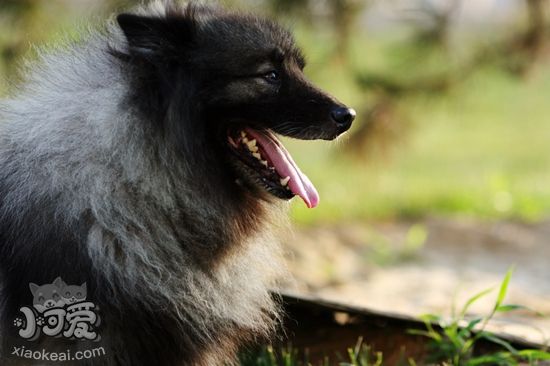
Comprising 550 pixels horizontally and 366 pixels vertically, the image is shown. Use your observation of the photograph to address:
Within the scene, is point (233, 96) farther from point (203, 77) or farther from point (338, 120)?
point (338, 120)

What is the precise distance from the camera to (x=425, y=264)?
20.2ft

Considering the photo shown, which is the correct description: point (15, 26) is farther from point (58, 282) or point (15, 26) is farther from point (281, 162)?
point (58, 282)

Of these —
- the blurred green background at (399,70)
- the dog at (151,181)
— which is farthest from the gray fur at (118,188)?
the blurred green background at (399,70)

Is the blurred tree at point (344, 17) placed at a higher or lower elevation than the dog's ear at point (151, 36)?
higher

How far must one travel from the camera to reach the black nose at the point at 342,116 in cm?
313

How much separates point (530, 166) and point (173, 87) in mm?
7868

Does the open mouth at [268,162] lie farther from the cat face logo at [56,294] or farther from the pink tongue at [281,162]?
the cat face logo at [56,294]

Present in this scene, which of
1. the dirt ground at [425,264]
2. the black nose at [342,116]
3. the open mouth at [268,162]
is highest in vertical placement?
the dirt ground at [425,264]

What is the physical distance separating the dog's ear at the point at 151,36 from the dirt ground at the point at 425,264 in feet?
6.05

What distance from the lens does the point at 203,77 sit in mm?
3037

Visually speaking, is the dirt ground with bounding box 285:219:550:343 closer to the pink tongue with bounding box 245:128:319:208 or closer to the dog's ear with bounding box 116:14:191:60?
the pink tongue with bounding box 245:128:319:208

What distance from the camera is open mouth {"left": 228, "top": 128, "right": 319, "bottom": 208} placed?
3111 mm

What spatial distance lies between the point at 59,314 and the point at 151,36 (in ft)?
3.32

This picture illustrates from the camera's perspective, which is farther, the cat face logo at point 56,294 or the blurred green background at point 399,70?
the blurred green background at point 399,70
